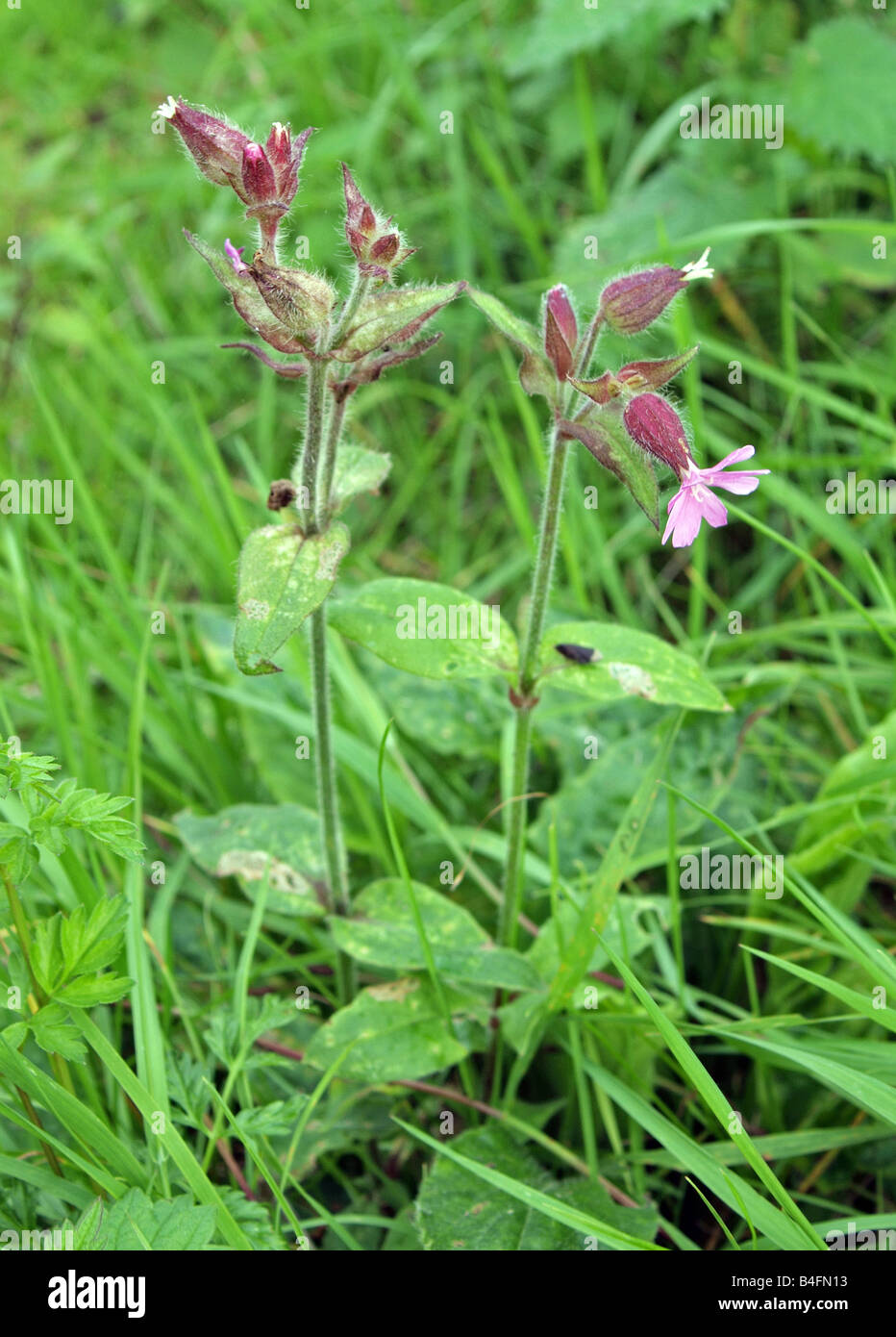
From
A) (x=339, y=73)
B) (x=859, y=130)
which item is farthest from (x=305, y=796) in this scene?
(x=339, y=73)

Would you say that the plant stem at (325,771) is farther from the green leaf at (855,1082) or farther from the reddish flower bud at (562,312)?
the green leaf at (855,1082)

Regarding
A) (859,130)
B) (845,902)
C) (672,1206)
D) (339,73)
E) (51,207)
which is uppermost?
(339,73)

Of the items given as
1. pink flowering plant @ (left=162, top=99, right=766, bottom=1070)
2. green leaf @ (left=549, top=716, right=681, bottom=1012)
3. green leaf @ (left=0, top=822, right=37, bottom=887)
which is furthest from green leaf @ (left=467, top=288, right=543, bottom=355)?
green leaf @ (left=0, top=822, right=37, bottom=887)

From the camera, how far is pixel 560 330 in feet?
6.36

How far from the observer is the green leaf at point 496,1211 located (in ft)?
6.53

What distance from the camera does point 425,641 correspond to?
211cm

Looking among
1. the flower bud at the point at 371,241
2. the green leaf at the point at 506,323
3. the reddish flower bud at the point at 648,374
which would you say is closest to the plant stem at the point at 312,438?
the flower bud at the point at 371,241

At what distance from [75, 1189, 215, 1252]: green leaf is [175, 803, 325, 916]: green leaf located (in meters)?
0.69

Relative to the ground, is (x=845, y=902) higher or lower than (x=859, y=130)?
lower

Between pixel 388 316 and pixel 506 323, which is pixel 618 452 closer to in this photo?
pixel 506 323

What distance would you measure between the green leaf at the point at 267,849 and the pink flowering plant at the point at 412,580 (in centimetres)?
4

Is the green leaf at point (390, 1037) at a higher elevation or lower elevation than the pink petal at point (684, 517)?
lower
